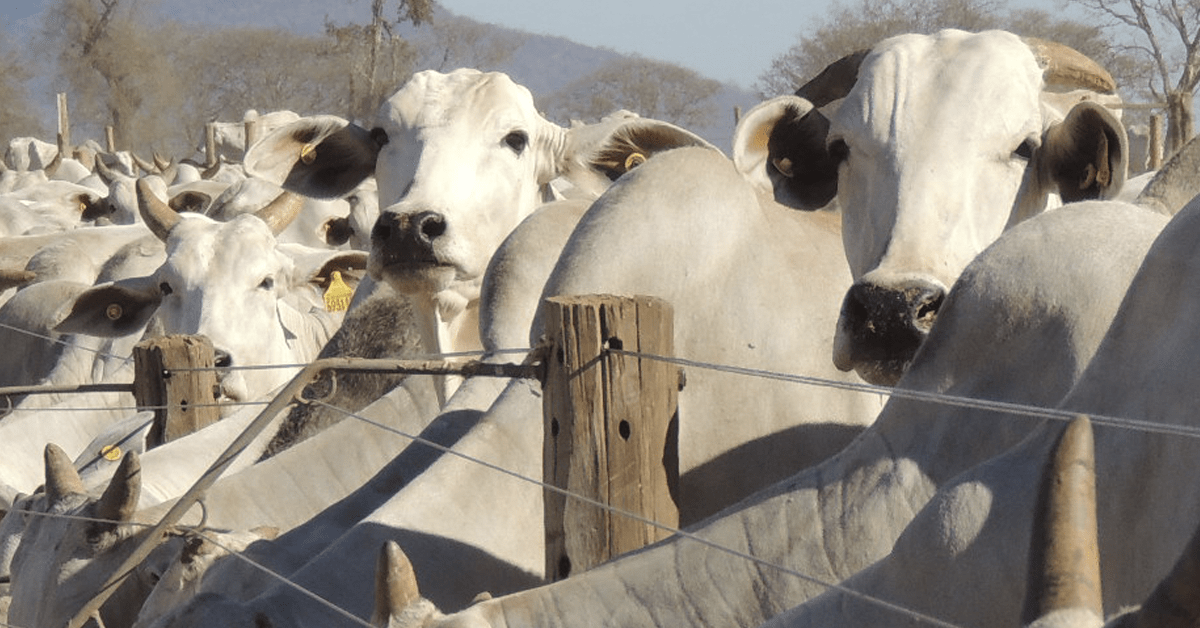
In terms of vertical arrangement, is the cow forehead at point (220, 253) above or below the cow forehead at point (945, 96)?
below

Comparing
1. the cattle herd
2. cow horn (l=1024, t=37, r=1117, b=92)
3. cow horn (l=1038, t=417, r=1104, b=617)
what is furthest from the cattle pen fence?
cow horn (l=1038, t=417, r=1104, b=617)

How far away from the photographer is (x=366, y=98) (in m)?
25.2

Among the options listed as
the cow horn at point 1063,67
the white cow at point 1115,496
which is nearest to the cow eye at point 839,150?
the cow horn at point 1063,67

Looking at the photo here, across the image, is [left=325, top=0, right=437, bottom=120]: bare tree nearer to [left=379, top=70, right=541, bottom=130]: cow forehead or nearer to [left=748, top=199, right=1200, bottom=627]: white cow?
[left=379, top=70, right=541, bottom=130]: cow forehead

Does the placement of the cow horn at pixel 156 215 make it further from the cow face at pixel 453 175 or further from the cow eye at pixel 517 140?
the cow eye at pixel 517 140

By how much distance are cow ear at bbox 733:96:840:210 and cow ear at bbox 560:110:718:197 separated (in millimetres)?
1366

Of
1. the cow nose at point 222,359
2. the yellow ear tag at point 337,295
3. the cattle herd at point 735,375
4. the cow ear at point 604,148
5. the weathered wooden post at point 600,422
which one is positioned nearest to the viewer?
the cattle herd at point 735,375

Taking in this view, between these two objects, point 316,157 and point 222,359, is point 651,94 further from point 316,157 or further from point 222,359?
point 316,157

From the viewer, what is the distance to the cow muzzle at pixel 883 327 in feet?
14.3

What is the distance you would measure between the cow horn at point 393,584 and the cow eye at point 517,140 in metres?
3.88

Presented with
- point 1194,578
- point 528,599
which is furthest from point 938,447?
point 1194,578

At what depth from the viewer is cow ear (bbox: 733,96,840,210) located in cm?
560

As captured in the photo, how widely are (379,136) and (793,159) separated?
188cm

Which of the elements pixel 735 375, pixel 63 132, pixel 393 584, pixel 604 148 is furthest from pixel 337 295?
pixel 63 132
